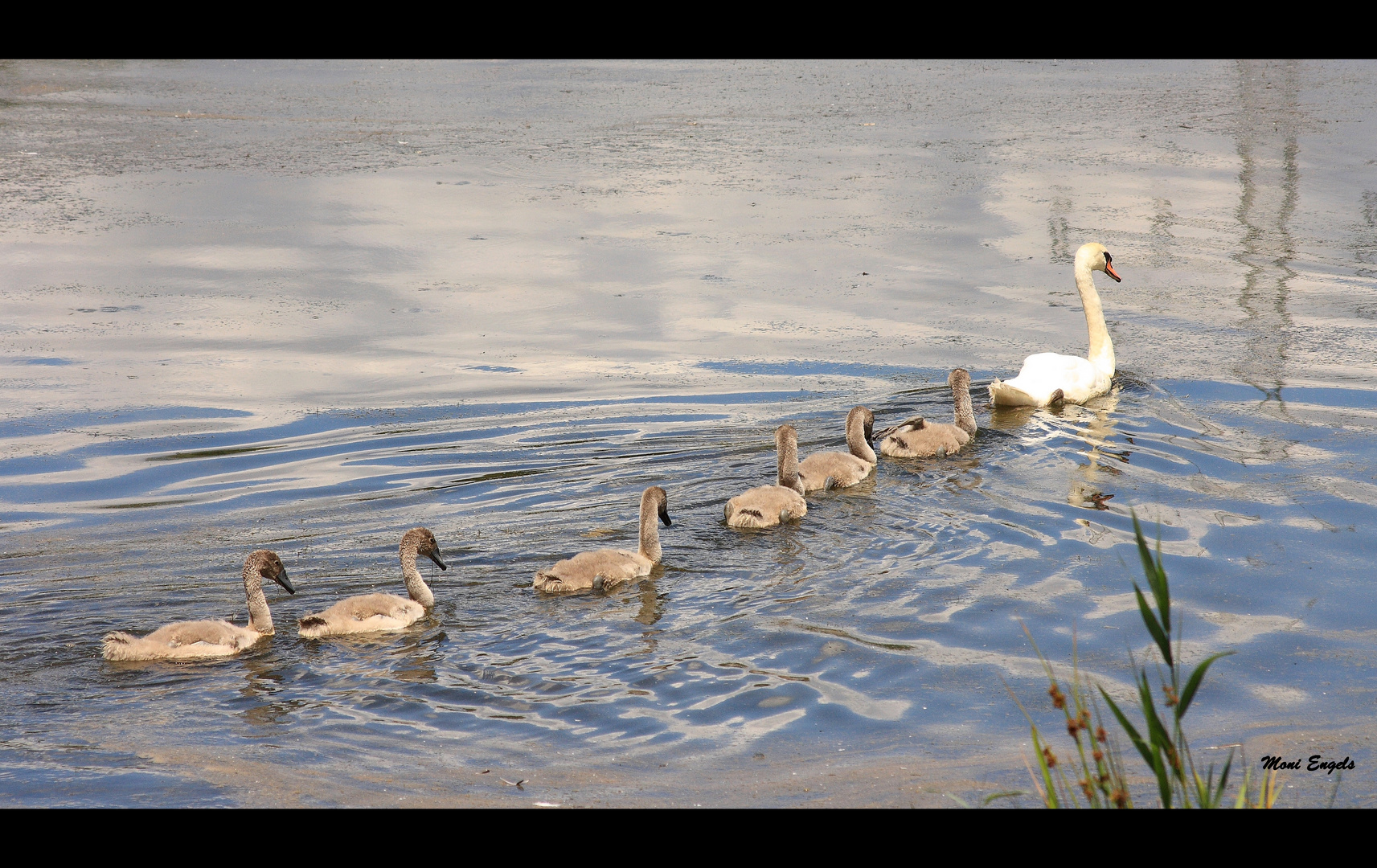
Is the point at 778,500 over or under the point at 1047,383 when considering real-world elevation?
under

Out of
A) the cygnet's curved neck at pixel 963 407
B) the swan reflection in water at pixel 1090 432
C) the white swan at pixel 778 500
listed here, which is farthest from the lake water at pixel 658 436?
the cygnet's curved neck at pixel 963 407

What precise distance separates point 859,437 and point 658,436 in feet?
4.86

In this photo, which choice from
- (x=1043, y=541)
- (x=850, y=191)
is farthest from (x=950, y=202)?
(x=1043, y=541)

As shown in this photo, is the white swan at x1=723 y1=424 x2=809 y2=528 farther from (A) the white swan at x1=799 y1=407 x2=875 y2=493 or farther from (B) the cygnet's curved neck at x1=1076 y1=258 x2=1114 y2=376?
(B) the cygnet's curved neck at x1=1076 y1=258 x2=1114 y2=376

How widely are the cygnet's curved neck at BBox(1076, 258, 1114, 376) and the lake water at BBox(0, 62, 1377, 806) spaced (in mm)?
284

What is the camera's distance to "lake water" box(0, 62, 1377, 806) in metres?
5.65

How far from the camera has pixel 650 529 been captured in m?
7.61

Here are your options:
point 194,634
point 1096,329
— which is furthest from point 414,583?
point 1096,329

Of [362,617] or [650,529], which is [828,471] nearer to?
[650,529]

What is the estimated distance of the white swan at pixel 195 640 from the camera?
21.0ft

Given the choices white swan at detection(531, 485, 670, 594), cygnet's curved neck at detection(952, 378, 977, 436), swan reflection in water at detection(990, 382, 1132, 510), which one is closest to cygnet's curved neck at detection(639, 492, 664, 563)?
white swan at detection(531, 485, 670, 594)

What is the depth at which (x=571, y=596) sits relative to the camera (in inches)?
283

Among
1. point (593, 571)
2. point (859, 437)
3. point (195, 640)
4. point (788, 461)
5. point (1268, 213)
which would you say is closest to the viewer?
point (195, 640)

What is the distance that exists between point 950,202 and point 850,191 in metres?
1.24
